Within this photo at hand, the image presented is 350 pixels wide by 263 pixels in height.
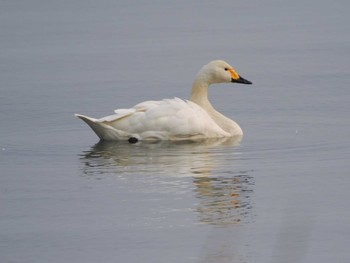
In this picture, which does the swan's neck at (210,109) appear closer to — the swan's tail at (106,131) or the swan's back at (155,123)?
the swan's back at (155,123)

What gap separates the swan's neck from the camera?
1505 centimetres

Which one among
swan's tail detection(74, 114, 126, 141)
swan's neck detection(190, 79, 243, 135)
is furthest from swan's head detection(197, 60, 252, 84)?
swan's tail detection(74, 114, 126, 141)

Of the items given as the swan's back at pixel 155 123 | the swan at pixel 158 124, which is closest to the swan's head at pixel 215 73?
the swan at pixel 158 124

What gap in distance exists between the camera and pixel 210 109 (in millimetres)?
15789

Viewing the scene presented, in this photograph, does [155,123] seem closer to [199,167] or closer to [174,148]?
[174,148]

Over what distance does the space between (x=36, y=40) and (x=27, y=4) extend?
19.9 ft

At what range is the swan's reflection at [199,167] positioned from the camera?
11164 millimetres

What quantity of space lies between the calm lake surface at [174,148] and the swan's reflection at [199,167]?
21 mm

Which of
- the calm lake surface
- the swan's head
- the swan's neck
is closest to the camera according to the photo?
the calm lake surface

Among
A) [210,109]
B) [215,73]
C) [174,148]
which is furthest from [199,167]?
[215,73]

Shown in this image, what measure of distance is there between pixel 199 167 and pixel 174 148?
4.77ft

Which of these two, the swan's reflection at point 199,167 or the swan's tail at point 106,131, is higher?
the swan's tail at point 106,131

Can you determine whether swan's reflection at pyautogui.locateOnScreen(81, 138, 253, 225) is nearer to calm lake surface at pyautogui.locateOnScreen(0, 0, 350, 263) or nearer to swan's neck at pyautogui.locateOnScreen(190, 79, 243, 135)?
calm lake surface at pyautogui.locateOnScreen(0, 0, 350, 263)

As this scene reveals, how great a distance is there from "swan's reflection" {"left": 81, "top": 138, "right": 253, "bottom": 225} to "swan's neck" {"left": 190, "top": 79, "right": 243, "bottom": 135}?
7.5 inches
